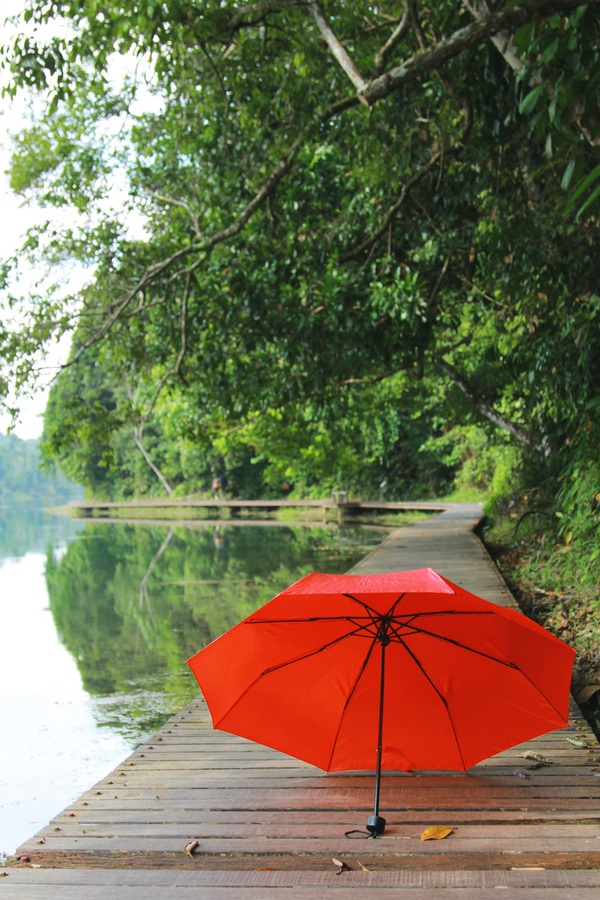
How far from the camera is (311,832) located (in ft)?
9.47

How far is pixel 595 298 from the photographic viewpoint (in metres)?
5.88

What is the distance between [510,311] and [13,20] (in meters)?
5.62

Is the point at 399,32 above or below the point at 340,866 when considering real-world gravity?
above

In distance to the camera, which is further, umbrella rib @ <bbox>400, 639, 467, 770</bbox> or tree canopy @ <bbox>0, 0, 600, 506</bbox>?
tree canopy @ <bbox>0, 0, 600, 506</bbox>

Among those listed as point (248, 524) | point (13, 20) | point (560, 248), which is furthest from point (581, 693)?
point (248, 524)

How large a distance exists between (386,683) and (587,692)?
89.2 inches

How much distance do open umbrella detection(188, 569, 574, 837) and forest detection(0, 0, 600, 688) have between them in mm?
2651

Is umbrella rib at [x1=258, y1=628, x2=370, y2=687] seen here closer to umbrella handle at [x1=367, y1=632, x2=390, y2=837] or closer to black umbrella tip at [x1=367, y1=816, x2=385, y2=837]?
umbrella handle at [x1=367, y1=632, x2=390, y2=837]

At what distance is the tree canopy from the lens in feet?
21.6

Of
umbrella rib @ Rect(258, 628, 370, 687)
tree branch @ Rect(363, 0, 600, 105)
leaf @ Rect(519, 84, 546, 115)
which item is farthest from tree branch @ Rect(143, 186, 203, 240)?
umbrella rib @ Rect(258, 628, 370, 687)

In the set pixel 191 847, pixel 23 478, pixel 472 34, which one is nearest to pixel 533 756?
pixel 191 847

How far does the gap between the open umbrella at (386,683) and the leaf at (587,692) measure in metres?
1.95

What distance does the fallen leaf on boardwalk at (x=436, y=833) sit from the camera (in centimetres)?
278

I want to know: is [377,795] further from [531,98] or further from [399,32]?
[399,32]
